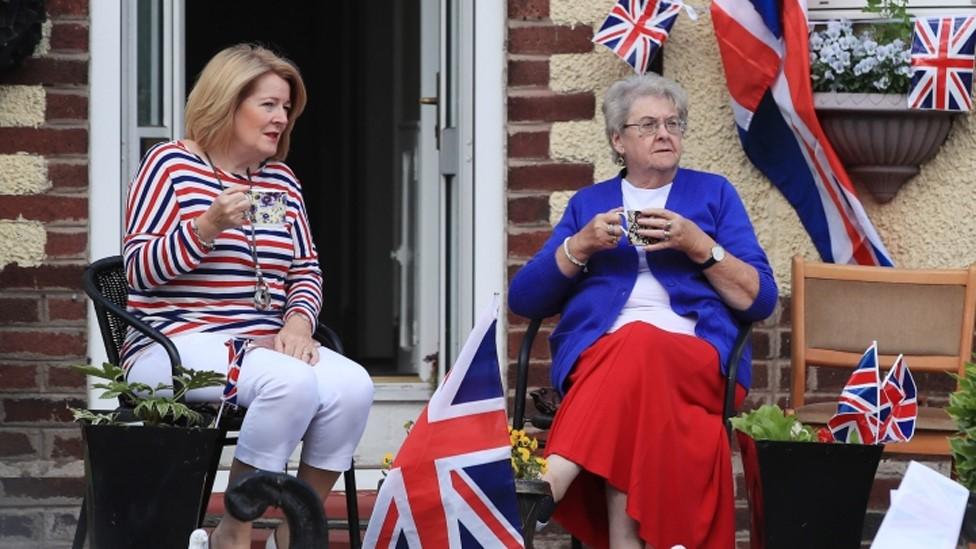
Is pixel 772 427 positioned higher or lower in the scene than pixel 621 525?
higher

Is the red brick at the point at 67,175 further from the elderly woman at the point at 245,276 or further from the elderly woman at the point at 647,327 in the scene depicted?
the elderly woman at the point at 647,327

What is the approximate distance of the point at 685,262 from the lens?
4250 mm

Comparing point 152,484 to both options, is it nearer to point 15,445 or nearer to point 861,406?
point 861,406

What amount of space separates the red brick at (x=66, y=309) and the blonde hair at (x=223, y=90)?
1.06 m

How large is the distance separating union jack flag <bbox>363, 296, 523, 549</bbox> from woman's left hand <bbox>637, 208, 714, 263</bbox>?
0.95 metres

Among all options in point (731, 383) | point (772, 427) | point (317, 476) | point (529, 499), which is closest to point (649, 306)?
point (731, 383)

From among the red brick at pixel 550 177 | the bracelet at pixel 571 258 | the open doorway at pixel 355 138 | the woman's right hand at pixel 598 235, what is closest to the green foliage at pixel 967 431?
the woman's right hand at pixel 598 235

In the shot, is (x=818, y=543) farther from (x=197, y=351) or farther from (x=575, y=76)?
(x=575, y=76)

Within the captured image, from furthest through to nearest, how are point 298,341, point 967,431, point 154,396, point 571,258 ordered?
1. point 571,258
2. point 298,341
3. point 154,396
4. point 967,431

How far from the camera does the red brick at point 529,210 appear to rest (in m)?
5.09

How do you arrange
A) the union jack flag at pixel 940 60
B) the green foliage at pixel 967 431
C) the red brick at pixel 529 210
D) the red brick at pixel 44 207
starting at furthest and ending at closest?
the red brick at pixel 529 210 < the red brick at pixel 44 207 < the union jack flag at pixel 940 60 < the green foliage at pixel 967 431

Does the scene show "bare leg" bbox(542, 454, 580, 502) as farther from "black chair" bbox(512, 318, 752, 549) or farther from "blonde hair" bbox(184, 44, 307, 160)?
"blonde hair" bbox(184, 44, 307, 160)

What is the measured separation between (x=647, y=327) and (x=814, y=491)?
629 millimetres

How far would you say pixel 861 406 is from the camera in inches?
139
